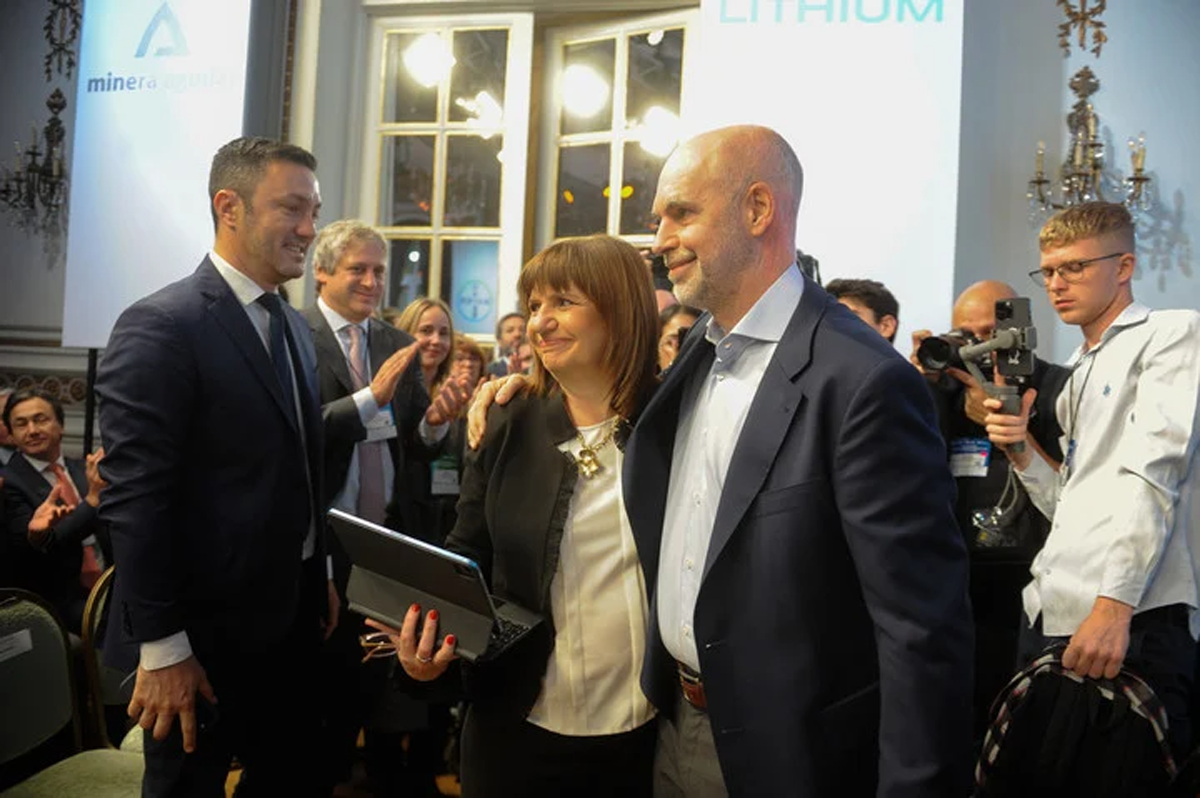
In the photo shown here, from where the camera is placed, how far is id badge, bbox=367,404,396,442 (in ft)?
9.43

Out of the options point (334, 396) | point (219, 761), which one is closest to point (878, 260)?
point (334, 396)

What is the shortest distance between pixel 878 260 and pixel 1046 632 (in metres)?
1.87

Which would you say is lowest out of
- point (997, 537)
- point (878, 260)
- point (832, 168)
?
point (997, 537)

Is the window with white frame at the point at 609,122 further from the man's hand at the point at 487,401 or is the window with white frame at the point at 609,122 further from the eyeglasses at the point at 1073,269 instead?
the man's hand at the point at 487,401

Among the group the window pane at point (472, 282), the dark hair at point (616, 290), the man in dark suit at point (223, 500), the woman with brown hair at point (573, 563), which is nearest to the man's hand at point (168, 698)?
the man in dark suit at point (223, 500)

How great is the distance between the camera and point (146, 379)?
1809 mm

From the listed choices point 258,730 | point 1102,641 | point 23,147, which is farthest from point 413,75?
point 1102,641

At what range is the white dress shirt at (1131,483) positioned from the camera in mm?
2119

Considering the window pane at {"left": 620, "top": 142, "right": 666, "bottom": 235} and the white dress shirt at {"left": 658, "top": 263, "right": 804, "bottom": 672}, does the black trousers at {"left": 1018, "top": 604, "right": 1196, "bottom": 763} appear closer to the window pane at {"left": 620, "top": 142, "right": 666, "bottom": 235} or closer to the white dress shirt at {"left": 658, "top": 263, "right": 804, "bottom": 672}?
the white dress shirt at {"left": 658, "top": 263, "right": 804, "bottom": 672}

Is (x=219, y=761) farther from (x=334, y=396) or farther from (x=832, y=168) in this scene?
(x=832, y=168)

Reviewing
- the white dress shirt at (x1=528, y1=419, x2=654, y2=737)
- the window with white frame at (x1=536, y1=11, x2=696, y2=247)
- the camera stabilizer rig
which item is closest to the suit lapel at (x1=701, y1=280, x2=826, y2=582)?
the white dress shirt at (x1=528, y1=419, x2=654, y2=737)

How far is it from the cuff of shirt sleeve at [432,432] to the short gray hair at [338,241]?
0.58 m

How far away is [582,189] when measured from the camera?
205 inches

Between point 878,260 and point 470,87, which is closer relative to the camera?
point 878,260
